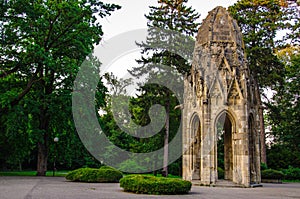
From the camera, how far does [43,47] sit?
2108 cm

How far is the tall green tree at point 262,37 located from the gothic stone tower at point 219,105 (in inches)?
511

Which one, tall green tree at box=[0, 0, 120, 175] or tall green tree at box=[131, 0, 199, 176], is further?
tall green tree at box=[131, 0, 199, 176]

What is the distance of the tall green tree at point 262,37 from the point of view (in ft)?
103

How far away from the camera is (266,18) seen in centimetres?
3356

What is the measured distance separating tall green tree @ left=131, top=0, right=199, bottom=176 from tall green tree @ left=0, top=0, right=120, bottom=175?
8.89m

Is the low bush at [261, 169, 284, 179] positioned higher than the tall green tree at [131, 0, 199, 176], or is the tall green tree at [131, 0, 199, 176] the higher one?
the tall green tree at [131, 0, 199, 176]

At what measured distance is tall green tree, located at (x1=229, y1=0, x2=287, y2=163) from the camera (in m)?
31.4

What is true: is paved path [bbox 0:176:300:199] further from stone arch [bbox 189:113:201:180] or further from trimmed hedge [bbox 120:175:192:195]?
stone arch [bbox 189:113:201:180]

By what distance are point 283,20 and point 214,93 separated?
64.0ft

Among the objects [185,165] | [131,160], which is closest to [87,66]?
[185,165]

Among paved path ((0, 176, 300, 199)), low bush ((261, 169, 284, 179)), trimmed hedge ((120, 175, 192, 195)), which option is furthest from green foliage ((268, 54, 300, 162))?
trimmed hedge ((120, 175, 192, 195))

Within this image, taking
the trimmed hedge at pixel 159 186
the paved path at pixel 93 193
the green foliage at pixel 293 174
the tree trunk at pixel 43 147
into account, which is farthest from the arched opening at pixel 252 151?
the tree trunk at pixel 43 147

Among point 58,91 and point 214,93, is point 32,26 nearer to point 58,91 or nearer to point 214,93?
point 58,91

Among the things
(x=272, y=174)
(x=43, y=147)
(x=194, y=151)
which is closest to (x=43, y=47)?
(x=43, y=147)
